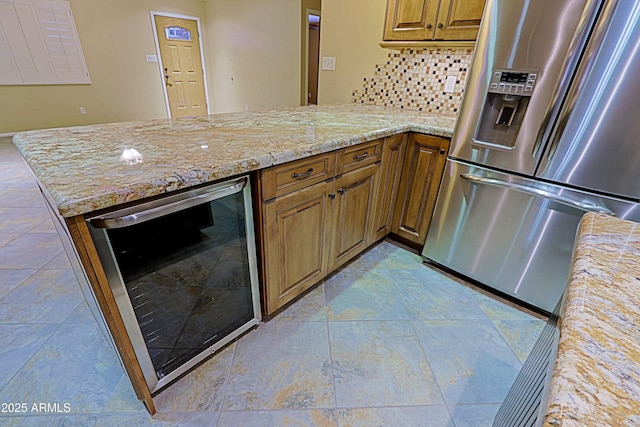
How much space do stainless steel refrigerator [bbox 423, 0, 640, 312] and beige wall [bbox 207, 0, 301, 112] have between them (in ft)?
12.5

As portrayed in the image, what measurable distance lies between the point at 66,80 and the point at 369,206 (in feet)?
19.0

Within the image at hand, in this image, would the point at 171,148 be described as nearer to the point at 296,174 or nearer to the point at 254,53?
the point at 296,174

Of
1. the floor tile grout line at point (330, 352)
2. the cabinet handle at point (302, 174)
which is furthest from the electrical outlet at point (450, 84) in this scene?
the floor tile grout line at point (330, 352)

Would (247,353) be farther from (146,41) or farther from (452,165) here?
(146,41)

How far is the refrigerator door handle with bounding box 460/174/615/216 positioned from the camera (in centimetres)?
136

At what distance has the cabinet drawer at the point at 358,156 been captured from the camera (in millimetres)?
1496

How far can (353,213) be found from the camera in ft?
5.80

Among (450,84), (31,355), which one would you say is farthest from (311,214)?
(450,84)

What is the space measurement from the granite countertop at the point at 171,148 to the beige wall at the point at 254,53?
3464 millimetres

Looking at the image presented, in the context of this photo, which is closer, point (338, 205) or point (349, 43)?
point (338, 205)

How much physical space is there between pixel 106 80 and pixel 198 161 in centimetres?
586

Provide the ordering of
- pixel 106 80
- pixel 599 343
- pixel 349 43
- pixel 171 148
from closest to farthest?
1. pixel 599 343
2. pixel 171 148
3. pixel 349 43
4. pixel 106 80

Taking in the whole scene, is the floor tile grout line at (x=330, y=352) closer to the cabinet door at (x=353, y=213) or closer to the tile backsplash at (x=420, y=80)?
the cabinet door at (x=353, y=213)

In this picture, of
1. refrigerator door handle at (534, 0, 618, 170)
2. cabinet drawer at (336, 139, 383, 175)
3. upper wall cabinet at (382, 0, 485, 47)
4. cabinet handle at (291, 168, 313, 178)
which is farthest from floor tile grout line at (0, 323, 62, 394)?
upper wall cabinet at (382, 0, 485, 47)
